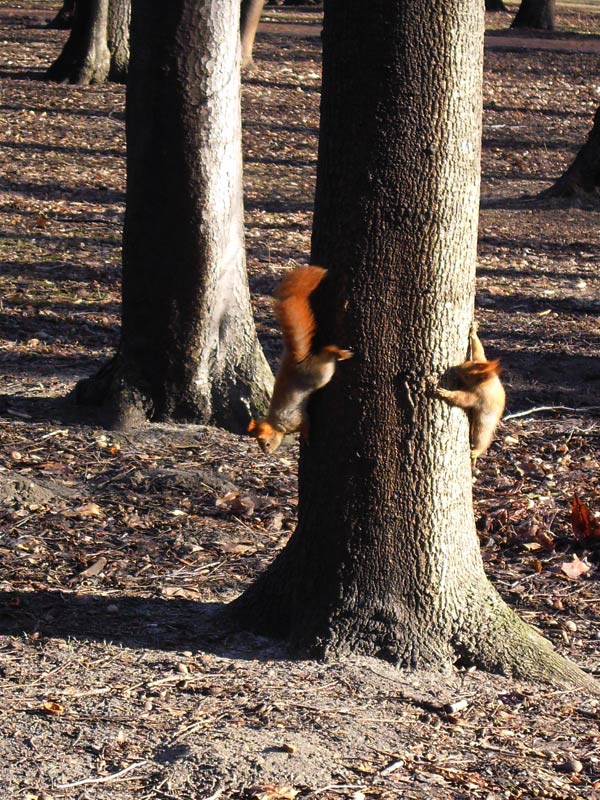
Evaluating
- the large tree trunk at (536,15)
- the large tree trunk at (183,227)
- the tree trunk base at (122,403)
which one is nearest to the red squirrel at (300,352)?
the large tree trunk at (183,227)

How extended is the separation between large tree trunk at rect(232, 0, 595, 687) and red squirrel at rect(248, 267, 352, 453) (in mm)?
53

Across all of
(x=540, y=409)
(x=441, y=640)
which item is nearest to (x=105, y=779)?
(x=441, y=640)

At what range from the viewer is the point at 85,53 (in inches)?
682

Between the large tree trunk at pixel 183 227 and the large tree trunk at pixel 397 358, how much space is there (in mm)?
2520

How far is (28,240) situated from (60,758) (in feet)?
26.2

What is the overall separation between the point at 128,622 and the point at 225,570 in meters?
0.78

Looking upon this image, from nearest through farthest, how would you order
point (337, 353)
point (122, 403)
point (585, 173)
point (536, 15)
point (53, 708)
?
1. point (53, 708)
2. point (337, 353)
3. point (122, 403)
4. point (585, 173)
5. point (536, 15)

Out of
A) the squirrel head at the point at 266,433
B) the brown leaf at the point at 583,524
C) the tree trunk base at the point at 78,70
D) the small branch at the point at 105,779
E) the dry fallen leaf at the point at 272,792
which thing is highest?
the tree trunk base at the point at 78,70

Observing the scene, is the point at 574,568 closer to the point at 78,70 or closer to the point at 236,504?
the point at 236,504

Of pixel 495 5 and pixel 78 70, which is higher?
pixel 495 5

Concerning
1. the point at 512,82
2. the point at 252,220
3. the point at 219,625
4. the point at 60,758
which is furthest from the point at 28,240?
the point at 512,82

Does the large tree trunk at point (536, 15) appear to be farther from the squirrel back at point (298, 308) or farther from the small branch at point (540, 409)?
the squirrel back at point (298, 308)

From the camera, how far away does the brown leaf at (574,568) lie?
509cm

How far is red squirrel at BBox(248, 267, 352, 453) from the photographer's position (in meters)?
3.56
